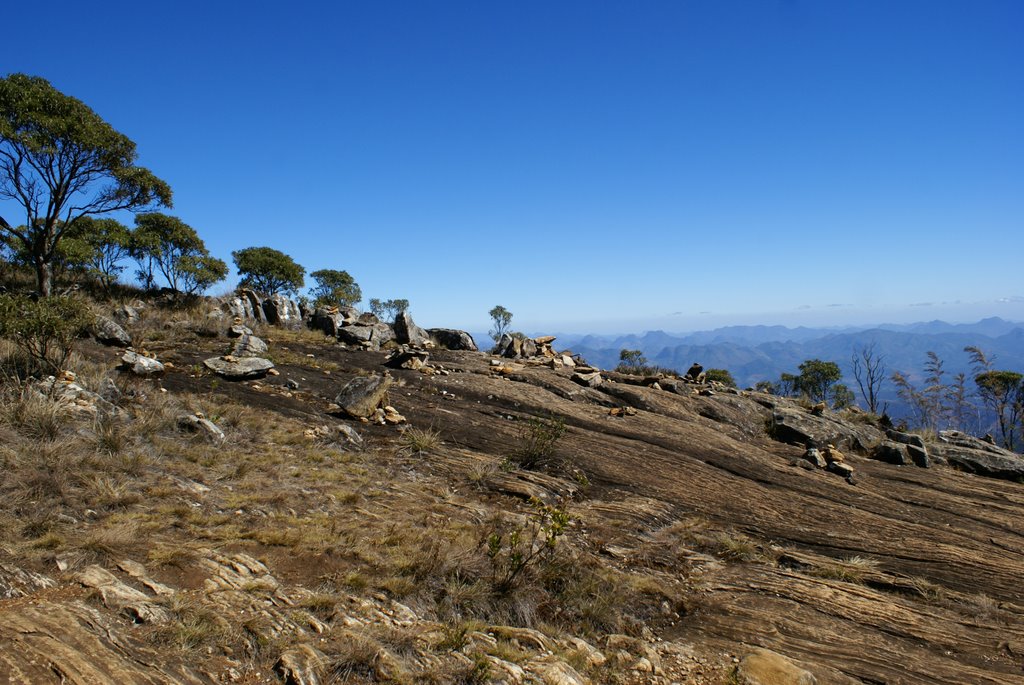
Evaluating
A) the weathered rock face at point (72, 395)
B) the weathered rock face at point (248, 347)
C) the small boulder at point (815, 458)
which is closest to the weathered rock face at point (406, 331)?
the weathered rock face at point (248, 347)

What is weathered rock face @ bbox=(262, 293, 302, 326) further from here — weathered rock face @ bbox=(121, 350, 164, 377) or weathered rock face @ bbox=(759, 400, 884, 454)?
weathered rock face @ bbox=(759, 400, 884, 454)

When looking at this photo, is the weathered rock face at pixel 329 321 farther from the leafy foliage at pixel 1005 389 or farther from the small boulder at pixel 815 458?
the leafy foliage at pixel 1005 389

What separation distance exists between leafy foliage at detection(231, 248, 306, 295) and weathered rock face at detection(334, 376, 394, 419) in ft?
94.8

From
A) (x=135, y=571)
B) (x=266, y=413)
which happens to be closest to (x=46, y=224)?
(x=266, y=413)

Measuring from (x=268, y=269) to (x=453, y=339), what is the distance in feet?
Result: 70.3

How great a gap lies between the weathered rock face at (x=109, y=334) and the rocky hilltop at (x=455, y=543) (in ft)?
0.36

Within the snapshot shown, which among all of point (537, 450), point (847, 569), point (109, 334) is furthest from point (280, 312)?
point (847, 569)

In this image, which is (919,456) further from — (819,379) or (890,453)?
(819,379)

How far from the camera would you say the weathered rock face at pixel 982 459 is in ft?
49.6

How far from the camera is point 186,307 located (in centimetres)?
2291

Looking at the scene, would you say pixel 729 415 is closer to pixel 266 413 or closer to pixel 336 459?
pixel 336 459

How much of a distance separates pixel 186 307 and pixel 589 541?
2300cm

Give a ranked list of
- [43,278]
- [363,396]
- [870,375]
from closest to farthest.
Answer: [363,396], [43,278], [870,375]

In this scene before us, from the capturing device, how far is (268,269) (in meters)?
37.8
